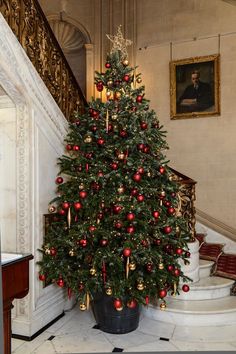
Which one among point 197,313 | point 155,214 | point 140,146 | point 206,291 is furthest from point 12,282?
point 206,291

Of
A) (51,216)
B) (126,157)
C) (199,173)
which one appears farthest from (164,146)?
(199,173)

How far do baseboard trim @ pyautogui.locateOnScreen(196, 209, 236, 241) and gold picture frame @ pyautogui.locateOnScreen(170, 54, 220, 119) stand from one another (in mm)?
1993

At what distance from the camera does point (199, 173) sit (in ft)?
21.2

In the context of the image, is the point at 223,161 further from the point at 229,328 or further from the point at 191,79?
the point at 229,328

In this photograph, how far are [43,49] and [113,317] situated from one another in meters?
3.18

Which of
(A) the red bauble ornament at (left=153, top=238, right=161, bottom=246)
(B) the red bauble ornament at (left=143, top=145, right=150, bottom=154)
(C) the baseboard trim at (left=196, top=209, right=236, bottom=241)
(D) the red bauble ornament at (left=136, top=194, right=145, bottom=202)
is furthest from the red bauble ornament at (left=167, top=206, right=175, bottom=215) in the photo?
(C) the baseboard trim at (left=196, top=209, right=236, bottom=241)

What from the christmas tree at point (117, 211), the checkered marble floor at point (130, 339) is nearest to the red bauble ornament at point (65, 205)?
the christmas tree at point (117, 211)

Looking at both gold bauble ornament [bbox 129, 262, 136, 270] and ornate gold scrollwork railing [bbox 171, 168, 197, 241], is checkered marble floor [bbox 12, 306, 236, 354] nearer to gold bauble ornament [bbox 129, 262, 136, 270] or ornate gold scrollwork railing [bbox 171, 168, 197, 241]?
gold bauble ornament [bbox 129, 262, 136, 270]

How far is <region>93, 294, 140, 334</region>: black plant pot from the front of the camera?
3546mm

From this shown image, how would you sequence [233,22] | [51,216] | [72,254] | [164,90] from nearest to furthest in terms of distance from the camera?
[72,254] → [51,216] → [233,22] → [164,90]

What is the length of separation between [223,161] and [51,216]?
3801mm

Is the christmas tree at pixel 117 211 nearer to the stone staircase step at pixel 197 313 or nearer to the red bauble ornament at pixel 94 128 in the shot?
the red bauble ornament at pixel 94 128

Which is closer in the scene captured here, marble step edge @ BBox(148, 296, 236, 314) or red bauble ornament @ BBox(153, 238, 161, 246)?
red bauble ornament @ BBox(153, 238, 161, 246)

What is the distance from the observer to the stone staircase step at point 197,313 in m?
3.73
